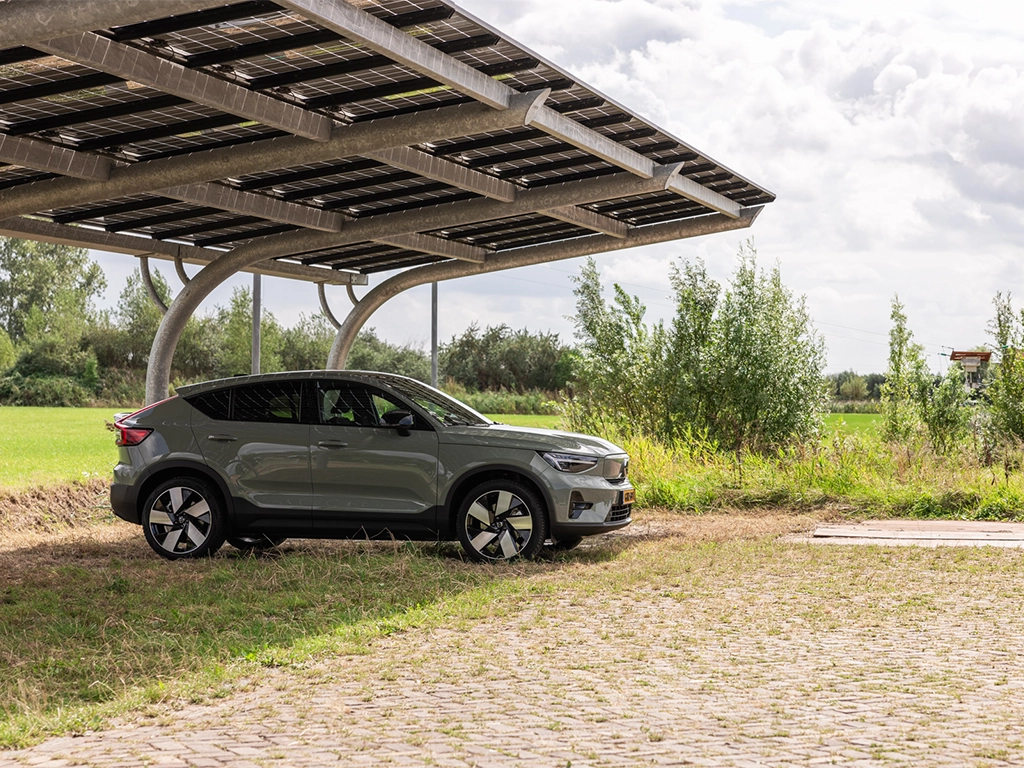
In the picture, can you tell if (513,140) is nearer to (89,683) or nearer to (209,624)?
(209,624)

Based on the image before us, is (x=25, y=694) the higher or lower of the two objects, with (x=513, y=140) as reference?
lower

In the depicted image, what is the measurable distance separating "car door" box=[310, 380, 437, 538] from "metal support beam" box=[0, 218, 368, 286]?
17.9 feet

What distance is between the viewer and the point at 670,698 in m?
5.61

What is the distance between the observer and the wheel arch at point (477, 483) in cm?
1002

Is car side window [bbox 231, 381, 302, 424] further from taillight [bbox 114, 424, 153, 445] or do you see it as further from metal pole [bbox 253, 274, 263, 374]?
metal pole [bbox 253, 274, 263, 374]

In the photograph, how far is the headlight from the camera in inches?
396

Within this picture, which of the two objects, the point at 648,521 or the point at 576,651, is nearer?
the point at 576,651

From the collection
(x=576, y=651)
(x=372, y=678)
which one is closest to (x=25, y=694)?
(x=372, y=678)

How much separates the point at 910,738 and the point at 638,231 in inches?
494

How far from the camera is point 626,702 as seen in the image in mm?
5551

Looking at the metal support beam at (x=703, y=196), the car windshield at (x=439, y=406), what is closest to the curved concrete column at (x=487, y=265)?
the metal support beam at (x=703, y=196)

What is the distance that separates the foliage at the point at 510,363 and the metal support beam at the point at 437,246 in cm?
4260

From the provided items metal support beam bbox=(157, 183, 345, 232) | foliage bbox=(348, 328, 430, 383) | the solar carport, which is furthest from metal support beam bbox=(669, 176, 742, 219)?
foliage bbox=(348, 328, 430, 383)

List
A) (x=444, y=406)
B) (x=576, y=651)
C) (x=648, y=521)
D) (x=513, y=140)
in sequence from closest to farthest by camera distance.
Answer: (x=576, y=651) → (x=444, y=406) → (x=513, y=140) → (x=648, y=521)
